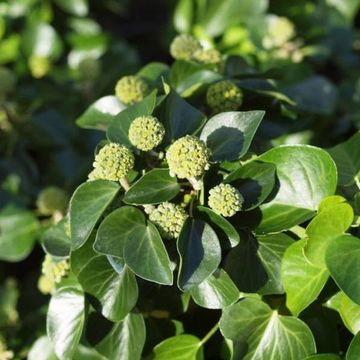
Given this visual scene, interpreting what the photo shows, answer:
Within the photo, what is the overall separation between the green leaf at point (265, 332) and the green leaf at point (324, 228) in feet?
0.42

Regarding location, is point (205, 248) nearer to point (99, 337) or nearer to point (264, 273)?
point (264, 273)

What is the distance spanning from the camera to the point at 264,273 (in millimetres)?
1054

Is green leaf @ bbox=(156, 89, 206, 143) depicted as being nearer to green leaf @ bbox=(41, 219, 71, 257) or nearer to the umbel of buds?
the umbel of buds

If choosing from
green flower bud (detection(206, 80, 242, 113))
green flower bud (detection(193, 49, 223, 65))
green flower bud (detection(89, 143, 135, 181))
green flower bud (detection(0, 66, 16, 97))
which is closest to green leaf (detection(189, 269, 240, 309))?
green flower bud (detection(89, 143, 135, 181))

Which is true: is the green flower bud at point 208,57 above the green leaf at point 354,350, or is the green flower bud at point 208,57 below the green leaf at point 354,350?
above

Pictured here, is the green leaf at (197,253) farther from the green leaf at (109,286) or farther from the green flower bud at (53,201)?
the green flower bud at (53,201)

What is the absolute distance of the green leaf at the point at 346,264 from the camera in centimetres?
93

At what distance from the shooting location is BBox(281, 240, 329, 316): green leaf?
3.29 feet

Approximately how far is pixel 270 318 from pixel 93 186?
37 centimetres

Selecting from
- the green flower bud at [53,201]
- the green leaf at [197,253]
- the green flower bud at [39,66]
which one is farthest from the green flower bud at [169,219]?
the green flower bud at [39,66]

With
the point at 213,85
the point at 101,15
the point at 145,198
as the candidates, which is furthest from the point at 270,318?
the point at 101,15

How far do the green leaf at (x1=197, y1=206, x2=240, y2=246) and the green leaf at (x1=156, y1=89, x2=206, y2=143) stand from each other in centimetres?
16

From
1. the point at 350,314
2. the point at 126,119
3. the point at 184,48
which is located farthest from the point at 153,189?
the point at 184,48

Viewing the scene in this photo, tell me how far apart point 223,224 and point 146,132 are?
7.4 inches
